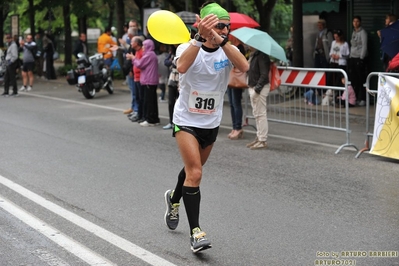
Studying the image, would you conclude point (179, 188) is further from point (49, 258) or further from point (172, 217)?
point (49, 258)

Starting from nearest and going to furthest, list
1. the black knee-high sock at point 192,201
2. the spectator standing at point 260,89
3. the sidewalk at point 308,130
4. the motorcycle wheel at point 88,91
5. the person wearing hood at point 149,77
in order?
the black knee-high sock at point 192,201 < the spectator standing at point 260,89 < the sidewalk at point 308,130 < the person wearing hood at point 149,77 < the motorcycle wheel at point 88,91

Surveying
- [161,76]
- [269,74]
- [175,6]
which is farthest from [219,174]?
[175,6]

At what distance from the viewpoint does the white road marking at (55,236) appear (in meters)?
6.19

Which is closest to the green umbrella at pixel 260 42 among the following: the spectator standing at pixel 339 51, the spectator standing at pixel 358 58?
the spectator standing at pixel 358 58

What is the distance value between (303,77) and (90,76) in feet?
31.5

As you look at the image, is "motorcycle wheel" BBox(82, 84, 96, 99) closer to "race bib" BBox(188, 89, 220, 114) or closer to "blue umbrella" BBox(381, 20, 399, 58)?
"blue umbrella" BBox(381, 20, 399, 58)

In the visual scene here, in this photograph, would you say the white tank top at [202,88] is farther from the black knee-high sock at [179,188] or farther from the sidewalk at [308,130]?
the sidewalk at [308,130]

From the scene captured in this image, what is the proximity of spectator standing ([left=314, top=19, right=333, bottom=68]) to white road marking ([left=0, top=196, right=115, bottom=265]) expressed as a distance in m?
12.2

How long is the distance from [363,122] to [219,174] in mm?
5916

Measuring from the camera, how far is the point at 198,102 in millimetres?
6461

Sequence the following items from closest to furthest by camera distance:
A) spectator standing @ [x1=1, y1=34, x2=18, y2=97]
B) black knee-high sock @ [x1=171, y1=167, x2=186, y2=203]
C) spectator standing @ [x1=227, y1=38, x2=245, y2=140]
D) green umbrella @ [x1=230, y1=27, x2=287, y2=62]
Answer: black knee-high sock @ [x1=171, y1=167, x2=186, y2=203] → green umbrella @ [x1=230, y1=27, x2=287, y2=62] → spectator standing @ [x1=227, y1=38, x2=245, y2=140] → spectator standing @ [x1=1, y1=34, x2=18, y2=97]

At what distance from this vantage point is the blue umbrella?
526 inches

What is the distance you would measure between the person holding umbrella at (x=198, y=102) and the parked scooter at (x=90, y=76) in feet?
46.9

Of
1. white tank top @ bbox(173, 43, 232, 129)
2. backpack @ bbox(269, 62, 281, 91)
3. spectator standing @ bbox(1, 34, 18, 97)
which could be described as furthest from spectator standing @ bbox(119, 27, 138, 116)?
white tank top @ bbox(173, 43, 232, 129)
